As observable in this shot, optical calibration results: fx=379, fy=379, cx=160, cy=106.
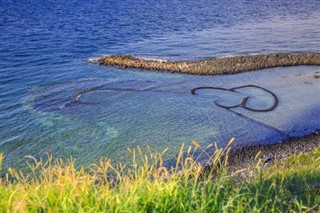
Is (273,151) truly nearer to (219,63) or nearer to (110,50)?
(219,63)

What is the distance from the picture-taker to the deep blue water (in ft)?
53.2

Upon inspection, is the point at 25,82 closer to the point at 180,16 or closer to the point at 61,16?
the point at 61,16

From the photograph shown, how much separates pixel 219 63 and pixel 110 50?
9.68 metres

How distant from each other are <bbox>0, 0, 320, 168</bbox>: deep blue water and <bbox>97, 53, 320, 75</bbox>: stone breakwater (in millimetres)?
1043

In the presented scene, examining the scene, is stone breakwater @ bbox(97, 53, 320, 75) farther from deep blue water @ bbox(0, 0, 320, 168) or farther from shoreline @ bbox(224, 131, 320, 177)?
shoreline @ bbox(224, 131, 320, 177)

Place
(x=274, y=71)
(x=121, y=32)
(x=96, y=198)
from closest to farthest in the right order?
(x=96, y=198), (x=274, y=71), (x=121, y=32)

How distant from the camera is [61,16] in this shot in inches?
1826

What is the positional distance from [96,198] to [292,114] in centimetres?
1457

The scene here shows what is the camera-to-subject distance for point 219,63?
1022 inches

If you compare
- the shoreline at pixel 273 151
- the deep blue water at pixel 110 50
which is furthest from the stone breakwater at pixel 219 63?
the shoreline at pixel 273 151

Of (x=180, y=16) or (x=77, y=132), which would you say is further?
(x=180, y=16)

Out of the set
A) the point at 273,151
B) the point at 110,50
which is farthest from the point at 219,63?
the point at 273,151

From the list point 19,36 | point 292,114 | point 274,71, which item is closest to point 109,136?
point 292,114

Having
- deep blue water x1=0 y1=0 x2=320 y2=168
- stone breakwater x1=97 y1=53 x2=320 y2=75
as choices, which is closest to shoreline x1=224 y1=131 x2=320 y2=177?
deep blue water x1=0 y1=0 x2=320 y2=168
